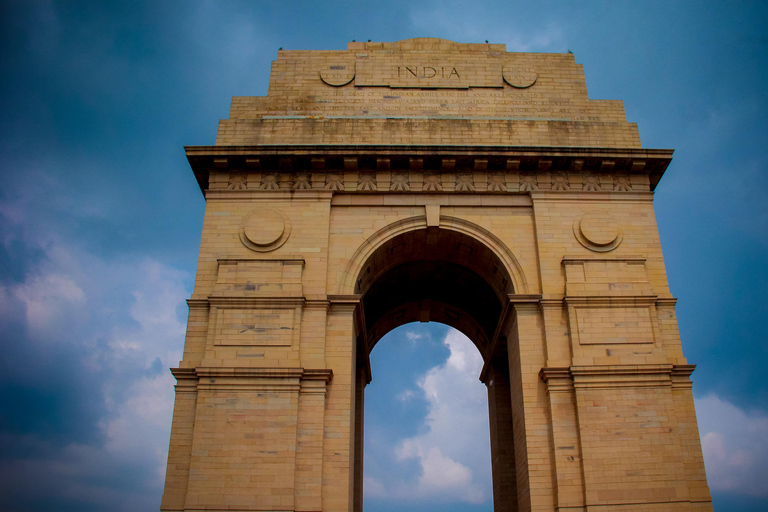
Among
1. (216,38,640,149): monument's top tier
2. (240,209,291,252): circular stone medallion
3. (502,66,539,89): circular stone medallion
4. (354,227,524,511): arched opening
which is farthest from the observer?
(502,66,539,89): circular stone medallion

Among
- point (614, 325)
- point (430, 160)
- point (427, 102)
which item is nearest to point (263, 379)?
point (430, 160)

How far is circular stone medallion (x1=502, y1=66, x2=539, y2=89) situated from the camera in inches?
998

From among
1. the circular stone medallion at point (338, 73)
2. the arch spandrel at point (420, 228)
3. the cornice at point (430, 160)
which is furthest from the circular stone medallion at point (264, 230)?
the circular stone medallion at point (338, 73)

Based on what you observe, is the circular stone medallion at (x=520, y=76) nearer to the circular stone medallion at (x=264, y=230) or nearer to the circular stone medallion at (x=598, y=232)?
the circular stone medallion at (x=598, y=232)

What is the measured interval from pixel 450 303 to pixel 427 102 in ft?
31.5

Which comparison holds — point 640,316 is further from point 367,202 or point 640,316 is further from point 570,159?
point 367,202

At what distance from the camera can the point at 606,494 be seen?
1788 centimetres

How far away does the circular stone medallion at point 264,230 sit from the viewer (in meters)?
21.6

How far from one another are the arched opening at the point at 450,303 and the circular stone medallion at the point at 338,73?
7.14m

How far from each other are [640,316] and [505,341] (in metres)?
5.89

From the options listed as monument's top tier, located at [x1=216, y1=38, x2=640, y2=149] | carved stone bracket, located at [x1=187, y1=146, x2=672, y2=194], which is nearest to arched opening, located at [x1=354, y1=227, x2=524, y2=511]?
carved stone bracket, located at [x1=187, y1=146, x2=672, y2=194]

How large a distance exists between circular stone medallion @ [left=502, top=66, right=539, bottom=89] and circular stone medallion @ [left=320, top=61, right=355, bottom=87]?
6.13 m

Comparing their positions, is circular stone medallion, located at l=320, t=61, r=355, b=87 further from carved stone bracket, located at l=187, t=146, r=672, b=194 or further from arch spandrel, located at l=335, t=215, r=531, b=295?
arch spandrel, located at l=335, t=215, r=531, b=295

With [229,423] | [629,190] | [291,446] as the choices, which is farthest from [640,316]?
[229,423]
